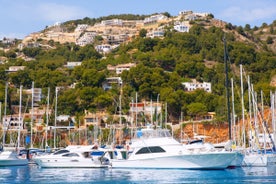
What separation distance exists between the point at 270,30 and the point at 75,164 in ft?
475

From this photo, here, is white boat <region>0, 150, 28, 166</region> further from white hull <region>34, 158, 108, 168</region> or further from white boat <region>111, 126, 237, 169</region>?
white boat <region>111, 126, 237, 169</region>

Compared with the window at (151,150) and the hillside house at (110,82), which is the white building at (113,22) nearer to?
the hillside house at (110,82)

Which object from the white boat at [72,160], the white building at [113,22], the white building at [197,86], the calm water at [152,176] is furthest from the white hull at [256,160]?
the white building at [113,22]

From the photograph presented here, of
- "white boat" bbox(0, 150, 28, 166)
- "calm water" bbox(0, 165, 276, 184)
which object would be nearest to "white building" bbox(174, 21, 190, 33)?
"white boat" bbox(0, 150, 28, 166)

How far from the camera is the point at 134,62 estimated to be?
11188 cm

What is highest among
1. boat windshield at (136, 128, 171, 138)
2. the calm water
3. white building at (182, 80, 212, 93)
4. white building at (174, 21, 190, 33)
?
white building at (174, 21, 190, 33)

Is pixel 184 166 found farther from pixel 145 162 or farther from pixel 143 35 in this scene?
pixel 143 35

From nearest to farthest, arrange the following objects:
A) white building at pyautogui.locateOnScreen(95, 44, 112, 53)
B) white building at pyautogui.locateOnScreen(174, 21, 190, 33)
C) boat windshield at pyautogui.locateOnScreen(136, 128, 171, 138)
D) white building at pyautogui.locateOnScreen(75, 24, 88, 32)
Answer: boat windshield at pyautogui.locateOnScreen(136, 128, 171, 138)
white building at pyautogui.locateOnScreen(174, 21, 190, 33)
white building at pyautogui.locateOnScreen(95, 44, 112, 53)
white building at pyautogui.locateOnScreen(75, 24, 88, 32)

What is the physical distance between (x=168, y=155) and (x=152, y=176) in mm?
3524

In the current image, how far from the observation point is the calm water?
27.1 m

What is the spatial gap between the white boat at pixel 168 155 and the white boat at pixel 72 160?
4033mm

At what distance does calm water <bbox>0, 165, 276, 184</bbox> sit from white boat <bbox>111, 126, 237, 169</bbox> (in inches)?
19.5

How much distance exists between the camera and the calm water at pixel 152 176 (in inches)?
1066

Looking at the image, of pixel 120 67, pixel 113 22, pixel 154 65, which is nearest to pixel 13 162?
pixel 120 67
